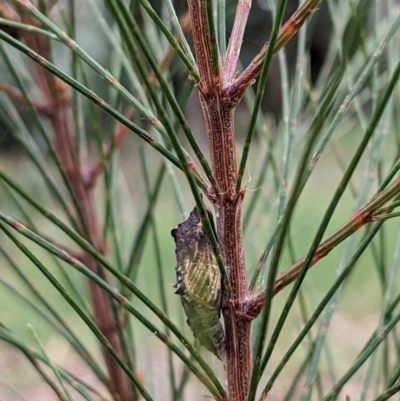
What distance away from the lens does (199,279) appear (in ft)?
0.89

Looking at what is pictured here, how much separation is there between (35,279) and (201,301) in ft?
6.05

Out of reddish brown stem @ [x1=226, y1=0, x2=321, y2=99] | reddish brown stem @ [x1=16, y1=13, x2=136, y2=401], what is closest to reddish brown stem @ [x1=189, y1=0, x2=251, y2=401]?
reddish brown stem @ [x1=226, y1=0, x2=321, y2=99]

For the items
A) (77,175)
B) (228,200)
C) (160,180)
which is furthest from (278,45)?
(77,175)

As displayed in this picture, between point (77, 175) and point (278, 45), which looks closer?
point (278, 45)

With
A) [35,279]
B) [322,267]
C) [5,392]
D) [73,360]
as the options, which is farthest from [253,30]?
[5,392]

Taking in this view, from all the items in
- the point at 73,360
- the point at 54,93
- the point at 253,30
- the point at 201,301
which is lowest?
the point at 201,301

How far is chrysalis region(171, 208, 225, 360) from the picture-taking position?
0.89 feet

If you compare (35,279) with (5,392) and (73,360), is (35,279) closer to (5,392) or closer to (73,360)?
(73,360)

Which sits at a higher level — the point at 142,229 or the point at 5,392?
the point at 5,392

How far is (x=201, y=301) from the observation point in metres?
0.28

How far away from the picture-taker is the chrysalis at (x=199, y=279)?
272mm

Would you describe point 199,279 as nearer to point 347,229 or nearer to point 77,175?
point 347,229

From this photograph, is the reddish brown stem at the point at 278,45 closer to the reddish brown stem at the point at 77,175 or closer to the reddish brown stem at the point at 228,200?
the reddish brown stem at the point at 228,200

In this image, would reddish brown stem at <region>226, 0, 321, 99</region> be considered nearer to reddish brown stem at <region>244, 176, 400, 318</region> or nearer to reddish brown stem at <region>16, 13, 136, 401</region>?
reddish brown stem at <region>244, 176, 400, 318</region>
